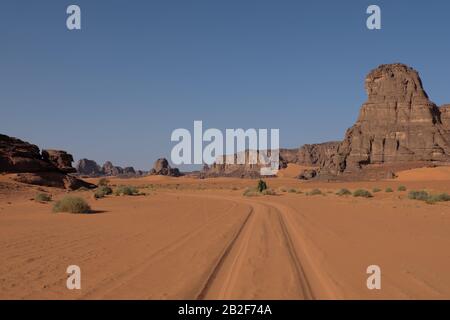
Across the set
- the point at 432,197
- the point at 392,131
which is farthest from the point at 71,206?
the point at 392,131

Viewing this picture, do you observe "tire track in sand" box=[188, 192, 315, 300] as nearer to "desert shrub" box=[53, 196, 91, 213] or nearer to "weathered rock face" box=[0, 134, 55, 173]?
"desert shrub" box=[53, 196, 91, 213]

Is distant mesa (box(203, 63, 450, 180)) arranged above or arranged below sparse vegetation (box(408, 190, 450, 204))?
above

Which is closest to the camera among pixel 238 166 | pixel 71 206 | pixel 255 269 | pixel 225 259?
pixel 255 269

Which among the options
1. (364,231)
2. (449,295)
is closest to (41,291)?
(449,295)

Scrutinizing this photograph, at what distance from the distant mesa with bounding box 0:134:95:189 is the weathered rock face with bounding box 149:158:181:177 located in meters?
118

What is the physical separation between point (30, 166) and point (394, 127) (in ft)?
232

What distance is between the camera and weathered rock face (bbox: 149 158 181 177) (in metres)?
168

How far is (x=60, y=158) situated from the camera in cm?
5206

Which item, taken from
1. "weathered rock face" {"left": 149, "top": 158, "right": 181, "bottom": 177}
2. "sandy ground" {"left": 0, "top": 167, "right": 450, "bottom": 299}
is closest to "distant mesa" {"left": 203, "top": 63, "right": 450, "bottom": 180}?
"sandy ground" {"left": 0, "top": 167, "right": 450, "bottom": 299}

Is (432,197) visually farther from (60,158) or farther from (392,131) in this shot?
(392,131)

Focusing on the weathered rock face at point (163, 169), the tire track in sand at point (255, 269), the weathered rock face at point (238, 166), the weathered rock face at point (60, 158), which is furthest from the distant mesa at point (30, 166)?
the weathered rock face at point (163, 169)

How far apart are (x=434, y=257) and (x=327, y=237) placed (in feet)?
12.0

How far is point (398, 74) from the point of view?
92.8 metres
